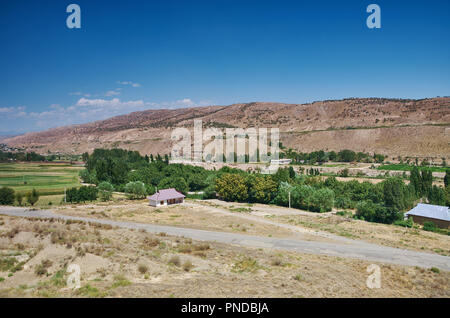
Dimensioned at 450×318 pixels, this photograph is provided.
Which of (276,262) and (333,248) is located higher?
(276,262)

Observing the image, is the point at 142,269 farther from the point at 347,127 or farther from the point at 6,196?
the point at 347,127

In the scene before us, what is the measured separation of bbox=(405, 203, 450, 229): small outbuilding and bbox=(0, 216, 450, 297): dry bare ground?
70.8 feet

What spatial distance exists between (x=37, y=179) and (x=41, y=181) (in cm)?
205

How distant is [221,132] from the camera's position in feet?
479

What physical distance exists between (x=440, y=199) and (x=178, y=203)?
40.6 m

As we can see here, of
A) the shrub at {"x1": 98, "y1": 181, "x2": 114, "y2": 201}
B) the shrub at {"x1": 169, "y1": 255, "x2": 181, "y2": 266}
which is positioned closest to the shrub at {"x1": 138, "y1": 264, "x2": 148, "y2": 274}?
the shrub at {"x1": 169, "y1": 255, "x2": 181, "y2": 266}

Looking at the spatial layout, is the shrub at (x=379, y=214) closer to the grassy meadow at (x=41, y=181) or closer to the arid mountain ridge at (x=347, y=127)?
the grassy meadow at (x=41, y=181)

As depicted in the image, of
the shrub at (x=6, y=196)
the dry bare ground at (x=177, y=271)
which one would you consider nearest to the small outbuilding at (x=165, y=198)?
the shrub at (x=6, y=196)

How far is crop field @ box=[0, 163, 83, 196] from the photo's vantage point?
56016mm

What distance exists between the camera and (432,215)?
38031 millimetres

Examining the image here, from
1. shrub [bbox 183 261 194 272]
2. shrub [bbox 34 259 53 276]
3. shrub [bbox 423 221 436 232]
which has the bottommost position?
shrub [bbox 423 221 436 232]

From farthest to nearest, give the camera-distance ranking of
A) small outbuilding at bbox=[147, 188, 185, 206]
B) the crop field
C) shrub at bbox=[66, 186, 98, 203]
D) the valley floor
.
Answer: the crop field
shrub at bbox=[66, 186, 98, 203]
small outbuilding at bbox=[147, 188, 185, 206]
the valley floor

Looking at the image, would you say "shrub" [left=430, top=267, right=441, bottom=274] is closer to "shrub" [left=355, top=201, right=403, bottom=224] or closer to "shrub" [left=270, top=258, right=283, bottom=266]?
"shrub" [left=270, top=258, right=283, bottom=266]

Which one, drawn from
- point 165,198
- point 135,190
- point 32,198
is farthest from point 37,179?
point 165,198
